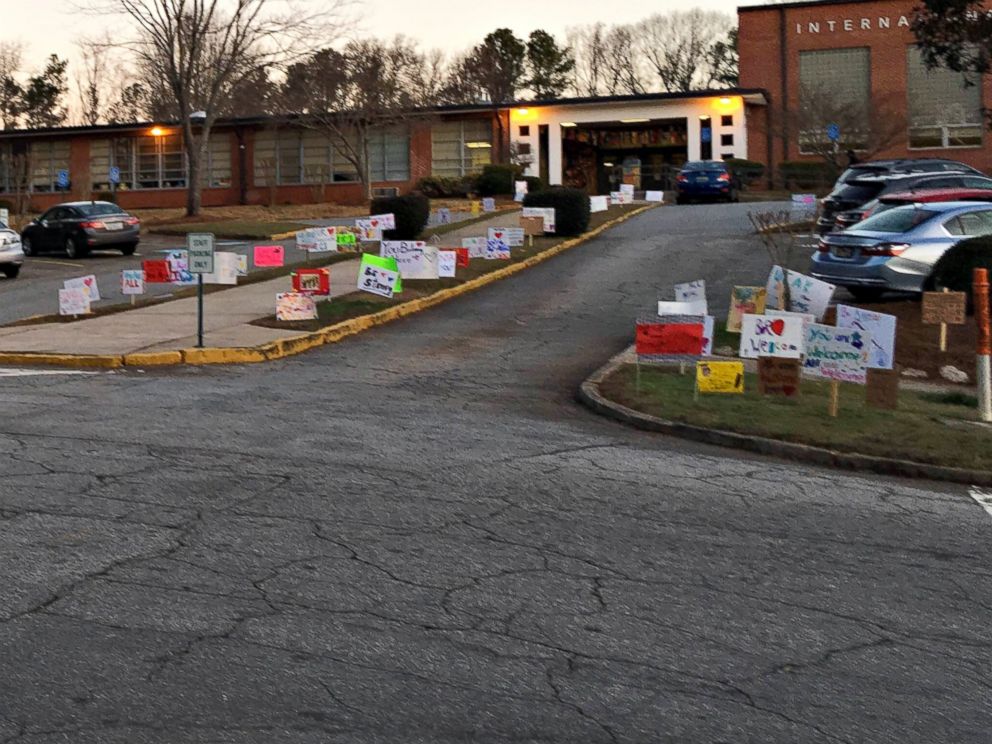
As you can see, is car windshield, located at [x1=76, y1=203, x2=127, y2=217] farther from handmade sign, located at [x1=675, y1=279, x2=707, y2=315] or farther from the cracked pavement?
the cracked pavement

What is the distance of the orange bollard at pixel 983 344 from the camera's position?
12.7 m

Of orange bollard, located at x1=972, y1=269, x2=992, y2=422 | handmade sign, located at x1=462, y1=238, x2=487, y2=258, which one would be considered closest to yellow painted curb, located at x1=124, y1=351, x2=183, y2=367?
orange bollard, located at x1=972, y1=269, x2=992, y2=422

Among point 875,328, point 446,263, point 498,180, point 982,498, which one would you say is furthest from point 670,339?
point 498,180

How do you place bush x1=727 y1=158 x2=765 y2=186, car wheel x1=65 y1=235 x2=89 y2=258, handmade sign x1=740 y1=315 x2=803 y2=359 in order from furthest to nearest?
bush x1=727 y1=158 x2=765 y2=186
car wheel x1=65 y1=235 x2=89 y2=258
handmade sign x1=740 y1=315 x2=803 y2=359

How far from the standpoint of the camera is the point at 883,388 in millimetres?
12422

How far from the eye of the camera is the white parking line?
9484 mm

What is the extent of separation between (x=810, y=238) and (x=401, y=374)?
16578 millimetres

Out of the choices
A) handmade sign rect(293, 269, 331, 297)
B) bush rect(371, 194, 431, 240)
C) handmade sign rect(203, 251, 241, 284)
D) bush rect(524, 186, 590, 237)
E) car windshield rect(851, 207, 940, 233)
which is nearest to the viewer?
car windshield rect(851, 207, 940, 233)

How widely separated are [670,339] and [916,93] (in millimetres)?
43896

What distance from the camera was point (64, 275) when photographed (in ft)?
98.5

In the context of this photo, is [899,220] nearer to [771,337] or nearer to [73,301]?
[771,337]

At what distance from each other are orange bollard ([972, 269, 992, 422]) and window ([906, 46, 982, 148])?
1673 inches

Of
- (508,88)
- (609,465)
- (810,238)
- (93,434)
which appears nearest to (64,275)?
(810,238)

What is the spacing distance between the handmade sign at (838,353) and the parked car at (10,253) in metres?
21.2
